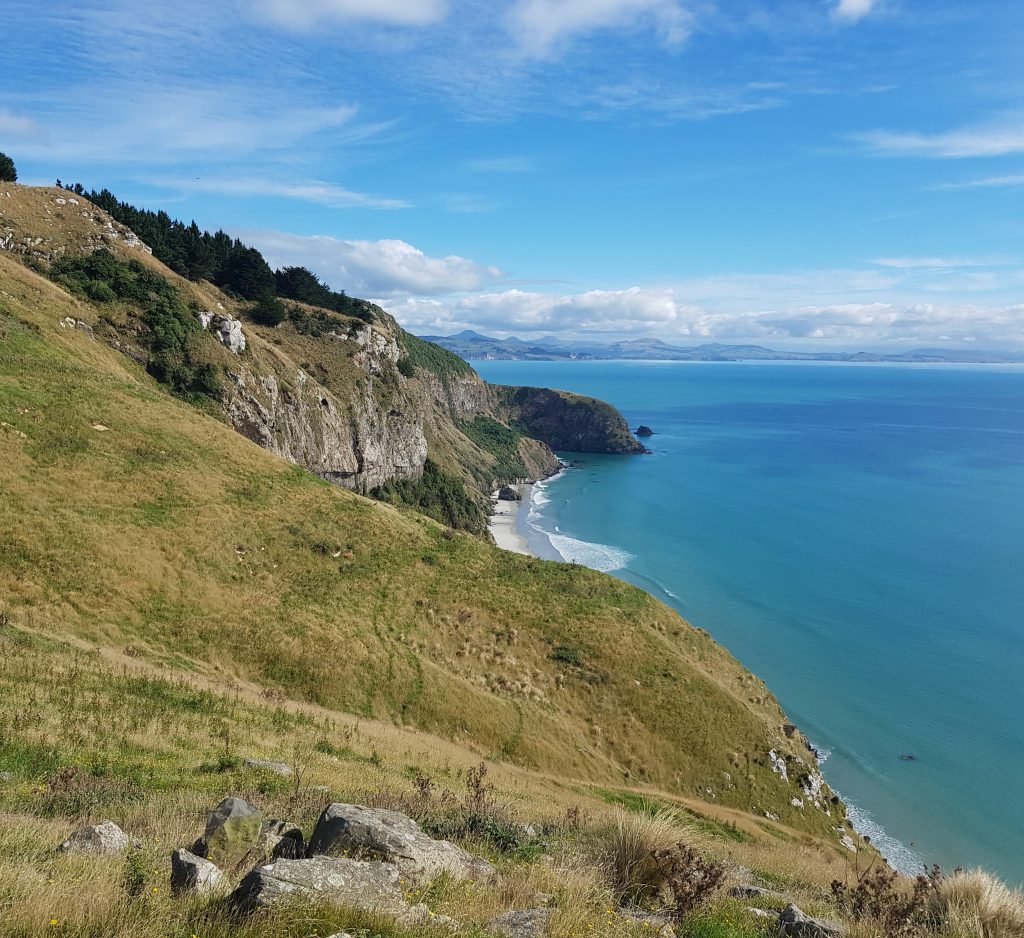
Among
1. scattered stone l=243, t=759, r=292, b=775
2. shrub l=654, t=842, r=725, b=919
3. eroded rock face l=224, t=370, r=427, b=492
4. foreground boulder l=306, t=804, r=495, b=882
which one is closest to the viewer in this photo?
foreground boulder l=306, t=804, r=495, b=882

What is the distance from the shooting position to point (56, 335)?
4494 cm

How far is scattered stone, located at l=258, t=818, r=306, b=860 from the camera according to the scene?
24.8ft

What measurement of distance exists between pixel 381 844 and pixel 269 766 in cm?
923

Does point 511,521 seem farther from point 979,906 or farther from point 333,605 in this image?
point 979,906

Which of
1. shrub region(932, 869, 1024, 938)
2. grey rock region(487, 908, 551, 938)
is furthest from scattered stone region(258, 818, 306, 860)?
shrub region(932, 869, 1024, 938)

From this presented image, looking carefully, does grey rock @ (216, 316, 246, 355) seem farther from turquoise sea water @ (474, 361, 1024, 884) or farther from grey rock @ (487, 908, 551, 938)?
grey rock @ (487, 908, 551, 938)

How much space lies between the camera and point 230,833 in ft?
24.3

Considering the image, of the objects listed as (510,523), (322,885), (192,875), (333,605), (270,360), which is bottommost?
(510,523)

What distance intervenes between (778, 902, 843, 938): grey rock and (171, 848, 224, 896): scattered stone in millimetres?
6630

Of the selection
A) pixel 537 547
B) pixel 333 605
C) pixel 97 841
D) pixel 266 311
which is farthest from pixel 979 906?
pixel 537 547

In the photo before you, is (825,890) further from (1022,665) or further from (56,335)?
(1022,665)

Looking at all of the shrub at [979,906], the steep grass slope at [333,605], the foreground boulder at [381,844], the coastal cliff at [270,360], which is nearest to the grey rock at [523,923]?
the foreground boulder at [381,844]

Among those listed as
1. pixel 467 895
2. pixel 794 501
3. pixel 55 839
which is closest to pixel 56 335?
pixel 55 839

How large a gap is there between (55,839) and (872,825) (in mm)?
46539
